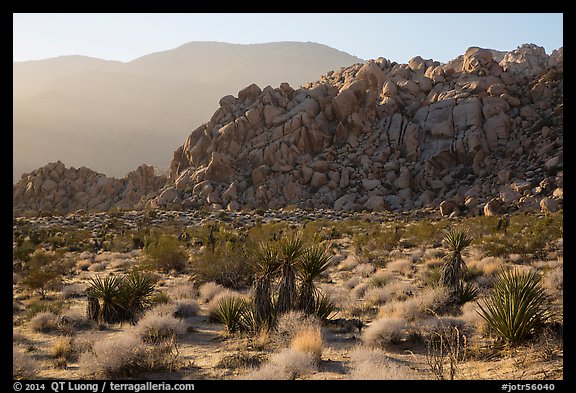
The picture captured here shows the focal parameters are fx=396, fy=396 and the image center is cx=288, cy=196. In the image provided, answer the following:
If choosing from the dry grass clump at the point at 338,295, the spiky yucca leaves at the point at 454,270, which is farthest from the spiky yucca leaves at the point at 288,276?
A: the spiky yucca leaves at the point at 454,270

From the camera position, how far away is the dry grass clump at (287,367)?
6832 millimetres

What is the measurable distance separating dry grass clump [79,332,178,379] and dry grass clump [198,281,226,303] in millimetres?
5848

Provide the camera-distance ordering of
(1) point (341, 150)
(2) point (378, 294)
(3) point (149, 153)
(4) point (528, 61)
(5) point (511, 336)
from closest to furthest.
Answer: (5) point (511, 336), (2) point (378, 294), (1) point (341, 150), (4) point (528, 61), (3) point (149, 153)

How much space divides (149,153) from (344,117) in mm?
117064

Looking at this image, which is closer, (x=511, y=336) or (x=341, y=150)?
(x=511, y=336)

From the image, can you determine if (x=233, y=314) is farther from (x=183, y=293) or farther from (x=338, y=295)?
(x=338, y=295)

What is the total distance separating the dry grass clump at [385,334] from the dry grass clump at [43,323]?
8804 mm

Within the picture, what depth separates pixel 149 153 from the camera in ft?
513

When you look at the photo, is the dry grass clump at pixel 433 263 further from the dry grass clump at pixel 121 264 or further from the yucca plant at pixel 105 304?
the dry grass clump at pixel 121 264

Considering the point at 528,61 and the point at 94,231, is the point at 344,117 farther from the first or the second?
the point at 528,61

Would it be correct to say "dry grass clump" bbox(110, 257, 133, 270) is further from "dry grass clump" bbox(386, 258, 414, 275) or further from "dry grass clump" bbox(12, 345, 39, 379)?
"dry grass clump" bbox(386, 258, 414, 275)

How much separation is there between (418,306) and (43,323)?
422 inches

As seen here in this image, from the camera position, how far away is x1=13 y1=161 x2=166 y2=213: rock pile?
58500 mm
